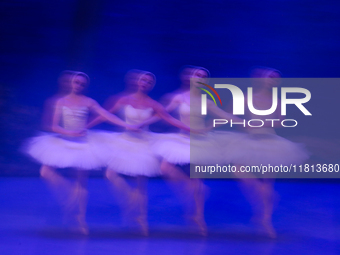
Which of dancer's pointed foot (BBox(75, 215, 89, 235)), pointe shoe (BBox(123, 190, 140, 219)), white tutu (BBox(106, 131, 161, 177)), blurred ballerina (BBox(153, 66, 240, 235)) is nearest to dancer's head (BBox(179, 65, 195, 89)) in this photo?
blurred ballerina (BBox(153, 66, 240, 235))

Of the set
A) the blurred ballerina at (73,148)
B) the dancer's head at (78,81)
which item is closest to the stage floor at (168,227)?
the blurred ballerina at (73,148)

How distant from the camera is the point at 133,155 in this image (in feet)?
9.95

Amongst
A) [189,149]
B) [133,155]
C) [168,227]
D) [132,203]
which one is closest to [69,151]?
[133,155]

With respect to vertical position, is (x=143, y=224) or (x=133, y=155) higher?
(x=133, y=155)

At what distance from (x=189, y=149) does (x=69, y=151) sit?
3.35ft

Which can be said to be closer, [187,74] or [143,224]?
[143,224]

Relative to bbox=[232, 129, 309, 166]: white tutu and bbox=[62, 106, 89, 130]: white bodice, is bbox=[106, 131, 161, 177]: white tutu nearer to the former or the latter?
bbox=[62, 106, 89, 130]: white bodice

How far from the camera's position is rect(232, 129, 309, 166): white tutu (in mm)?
3176

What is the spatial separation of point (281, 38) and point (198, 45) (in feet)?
4.07

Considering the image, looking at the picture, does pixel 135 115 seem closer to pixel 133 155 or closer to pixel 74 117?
pixel 133 155

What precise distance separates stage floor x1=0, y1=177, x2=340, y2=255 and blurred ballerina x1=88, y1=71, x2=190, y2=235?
33 cm

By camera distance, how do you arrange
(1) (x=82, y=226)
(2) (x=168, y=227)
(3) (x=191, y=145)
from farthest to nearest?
1. (2) (x=168, y=227)
2. (3) (x=191, y=145)
3. (1) (x=82, y=226)

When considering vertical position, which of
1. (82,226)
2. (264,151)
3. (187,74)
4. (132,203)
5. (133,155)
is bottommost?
(82,226)

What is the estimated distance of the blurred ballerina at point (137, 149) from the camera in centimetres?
302
